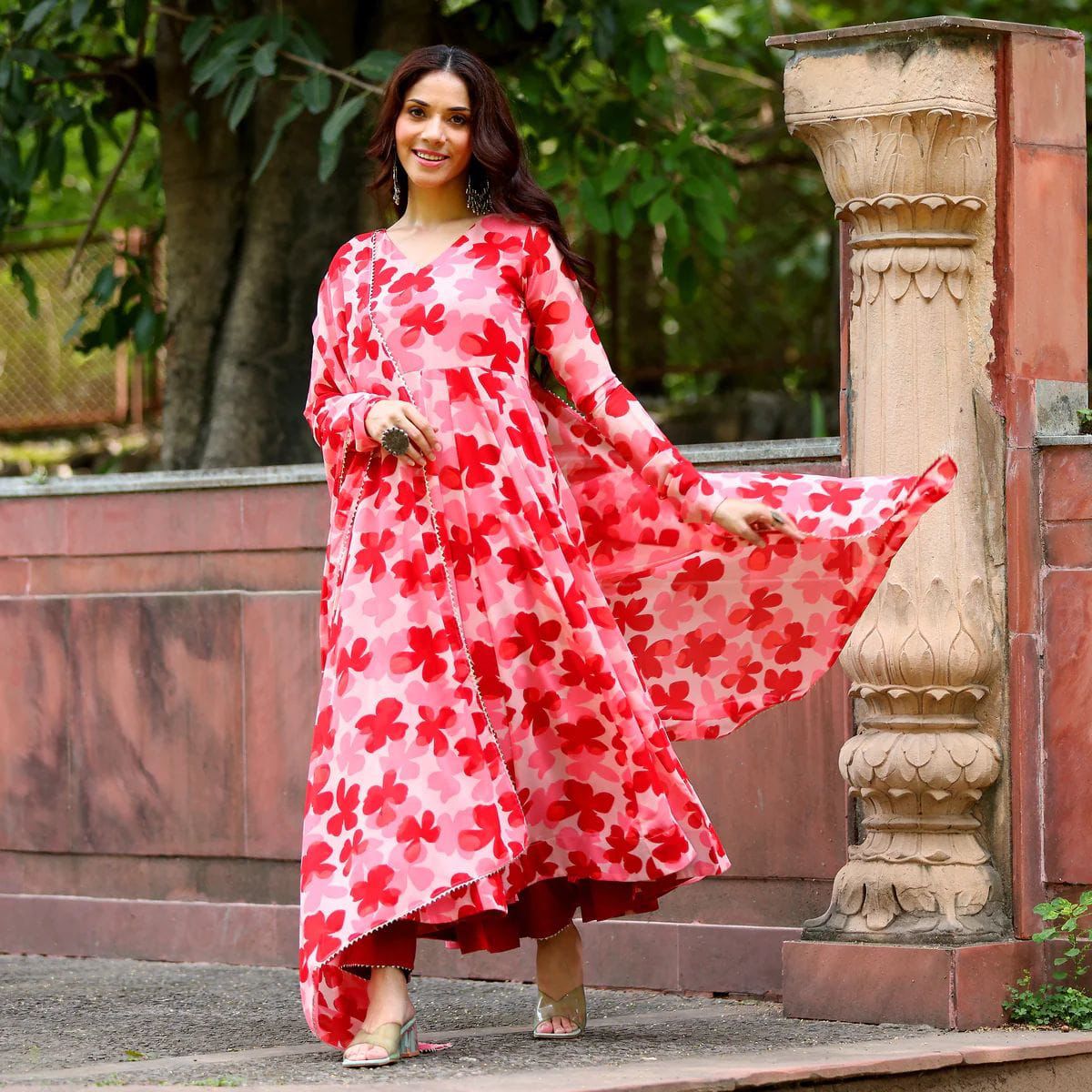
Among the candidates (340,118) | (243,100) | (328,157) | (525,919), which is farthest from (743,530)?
(243,100)

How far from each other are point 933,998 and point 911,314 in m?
1.49

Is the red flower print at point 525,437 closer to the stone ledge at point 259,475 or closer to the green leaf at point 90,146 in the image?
the stone ledge at point 259,475

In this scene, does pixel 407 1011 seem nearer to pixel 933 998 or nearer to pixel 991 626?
pixel 933 998

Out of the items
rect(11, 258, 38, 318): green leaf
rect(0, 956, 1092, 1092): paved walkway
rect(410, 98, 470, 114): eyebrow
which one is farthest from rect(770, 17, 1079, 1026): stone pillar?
rect(11, 258, 38, 318): green leaf

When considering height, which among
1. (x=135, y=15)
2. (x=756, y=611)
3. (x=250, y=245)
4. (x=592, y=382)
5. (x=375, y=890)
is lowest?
(x=375, y=890)

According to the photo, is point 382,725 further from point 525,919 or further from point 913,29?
point 913,29

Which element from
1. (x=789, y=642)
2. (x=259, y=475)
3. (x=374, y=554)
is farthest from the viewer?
(x=259, y=475)

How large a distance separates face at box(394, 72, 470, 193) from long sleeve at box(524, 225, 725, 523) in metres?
0.22

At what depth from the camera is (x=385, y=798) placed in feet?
13.8

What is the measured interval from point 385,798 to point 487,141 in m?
1.33

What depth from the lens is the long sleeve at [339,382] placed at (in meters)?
4.34

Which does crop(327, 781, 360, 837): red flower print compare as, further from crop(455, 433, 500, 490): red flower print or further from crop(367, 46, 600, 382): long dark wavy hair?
crop(367, 46, 600, 382): long dark wavy hair

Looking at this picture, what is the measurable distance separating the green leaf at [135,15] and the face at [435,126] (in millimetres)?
3079

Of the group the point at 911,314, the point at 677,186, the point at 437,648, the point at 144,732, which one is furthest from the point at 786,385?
the point at 437,648
